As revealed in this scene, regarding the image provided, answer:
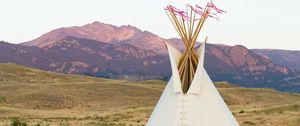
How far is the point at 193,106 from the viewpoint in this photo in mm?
13320

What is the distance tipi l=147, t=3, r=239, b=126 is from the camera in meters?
13.3

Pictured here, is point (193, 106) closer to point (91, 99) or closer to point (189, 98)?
point (189, 98)

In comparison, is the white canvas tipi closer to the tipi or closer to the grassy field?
the tipi

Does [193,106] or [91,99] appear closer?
[193,106]

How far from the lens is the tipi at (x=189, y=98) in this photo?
43.6 ft

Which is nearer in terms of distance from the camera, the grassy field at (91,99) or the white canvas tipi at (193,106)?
the white canvas tipi at (193,106)

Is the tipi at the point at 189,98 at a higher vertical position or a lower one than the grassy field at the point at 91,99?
higher

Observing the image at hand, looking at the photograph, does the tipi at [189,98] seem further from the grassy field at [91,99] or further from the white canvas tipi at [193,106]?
the grassy field at [91,99]

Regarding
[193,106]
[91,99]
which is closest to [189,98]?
[193,106]

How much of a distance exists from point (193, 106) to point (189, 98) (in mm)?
250

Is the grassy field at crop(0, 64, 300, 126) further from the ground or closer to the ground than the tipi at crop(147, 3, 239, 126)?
closer to the ground

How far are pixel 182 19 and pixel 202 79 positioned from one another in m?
2.05

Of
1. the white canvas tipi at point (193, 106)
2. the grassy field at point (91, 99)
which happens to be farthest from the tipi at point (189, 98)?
the grassy field at point (91, 99)

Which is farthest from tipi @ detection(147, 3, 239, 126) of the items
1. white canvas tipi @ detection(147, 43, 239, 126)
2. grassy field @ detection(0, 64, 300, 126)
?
grassy field @ detection(0, 64, 300, 126)
